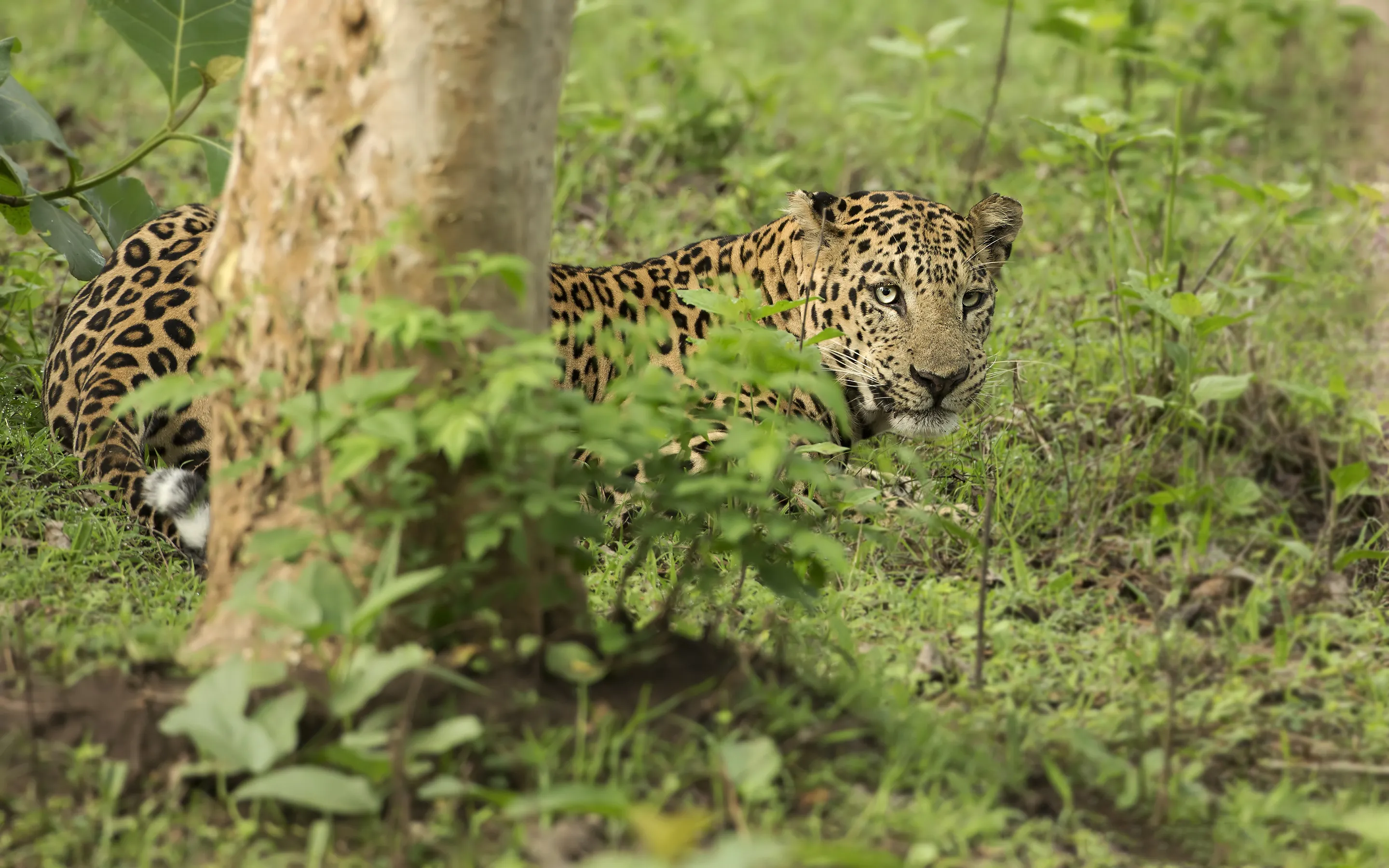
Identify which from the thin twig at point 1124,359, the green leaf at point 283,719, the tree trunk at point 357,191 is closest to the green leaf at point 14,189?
the tree trunk at point 357,191

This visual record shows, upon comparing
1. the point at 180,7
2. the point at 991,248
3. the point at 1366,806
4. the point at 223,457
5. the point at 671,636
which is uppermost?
the point at 180,7

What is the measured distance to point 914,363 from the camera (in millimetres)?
5363

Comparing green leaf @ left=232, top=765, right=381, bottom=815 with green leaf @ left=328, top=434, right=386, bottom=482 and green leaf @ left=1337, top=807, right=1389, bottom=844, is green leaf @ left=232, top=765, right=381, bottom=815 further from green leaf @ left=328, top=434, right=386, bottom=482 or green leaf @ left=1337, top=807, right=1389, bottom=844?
green leaf @ left=1337, top=807, right=1389, bottom=844

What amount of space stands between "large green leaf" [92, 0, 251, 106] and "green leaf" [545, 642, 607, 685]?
272cm

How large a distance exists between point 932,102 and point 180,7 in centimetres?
475

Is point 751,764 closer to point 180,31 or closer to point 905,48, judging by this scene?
point 180,31

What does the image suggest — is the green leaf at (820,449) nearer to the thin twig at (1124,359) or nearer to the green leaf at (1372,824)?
the thin twig at (1124,359)

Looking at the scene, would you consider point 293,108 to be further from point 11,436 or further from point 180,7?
point 11,436

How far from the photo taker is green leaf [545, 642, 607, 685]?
3.17 m

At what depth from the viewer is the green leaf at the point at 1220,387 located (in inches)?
173

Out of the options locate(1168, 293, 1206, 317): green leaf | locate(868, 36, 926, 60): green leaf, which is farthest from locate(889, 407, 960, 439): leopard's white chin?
locate(868, 36, 926, 60): green leaf

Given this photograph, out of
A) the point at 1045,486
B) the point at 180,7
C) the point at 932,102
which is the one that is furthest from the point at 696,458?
the point at 932,102

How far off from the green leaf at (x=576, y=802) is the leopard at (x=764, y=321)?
230 centimetres

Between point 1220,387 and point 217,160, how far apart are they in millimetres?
3395
